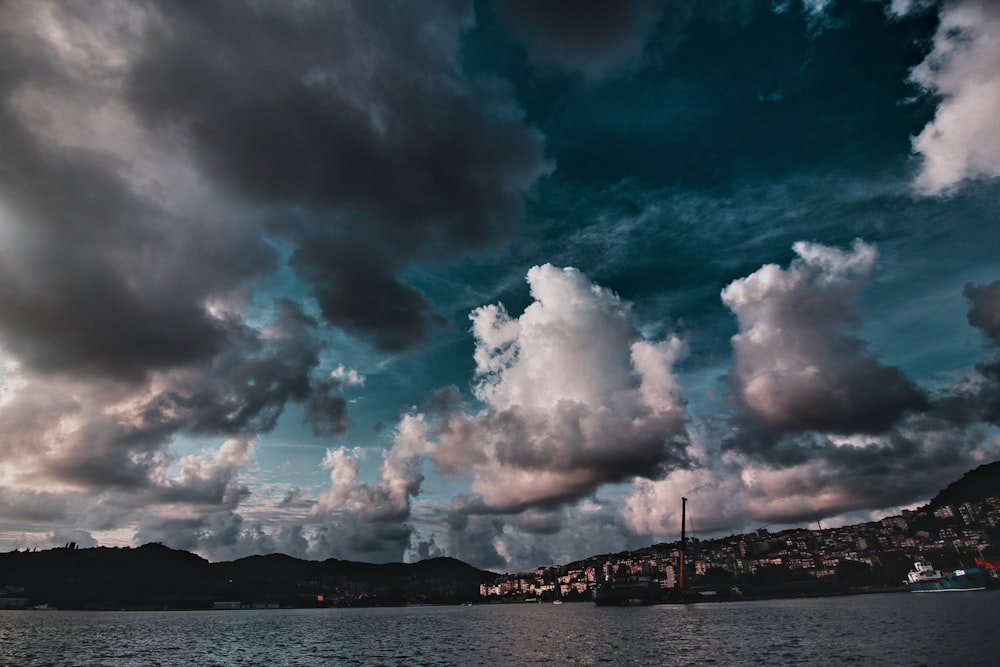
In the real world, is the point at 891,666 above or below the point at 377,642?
above

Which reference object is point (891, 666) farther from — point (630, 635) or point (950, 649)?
point (630, 635)

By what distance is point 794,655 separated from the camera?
218 feet

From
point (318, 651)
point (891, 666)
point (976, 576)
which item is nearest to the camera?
point (891, 666)

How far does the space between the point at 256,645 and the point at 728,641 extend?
3740 inches

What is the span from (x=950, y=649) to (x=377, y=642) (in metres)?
100

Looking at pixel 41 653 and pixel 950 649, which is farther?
pixel 41 653

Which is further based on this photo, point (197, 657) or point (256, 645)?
point (256, 645)

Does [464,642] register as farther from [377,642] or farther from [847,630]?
[847,630]

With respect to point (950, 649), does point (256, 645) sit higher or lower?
lower

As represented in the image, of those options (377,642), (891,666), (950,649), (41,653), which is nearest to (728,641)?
(950,649)

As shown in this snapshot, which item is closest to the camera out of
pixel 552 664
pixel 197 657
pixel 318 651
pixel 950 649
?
pixel 950 649

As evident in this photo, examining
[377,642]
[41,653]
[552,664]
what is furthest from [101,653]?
[552,664]

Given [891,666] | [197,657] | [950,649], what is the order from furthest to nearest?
[197,657], [950,649], [891,666]

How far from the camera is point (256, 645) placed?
111375mm
